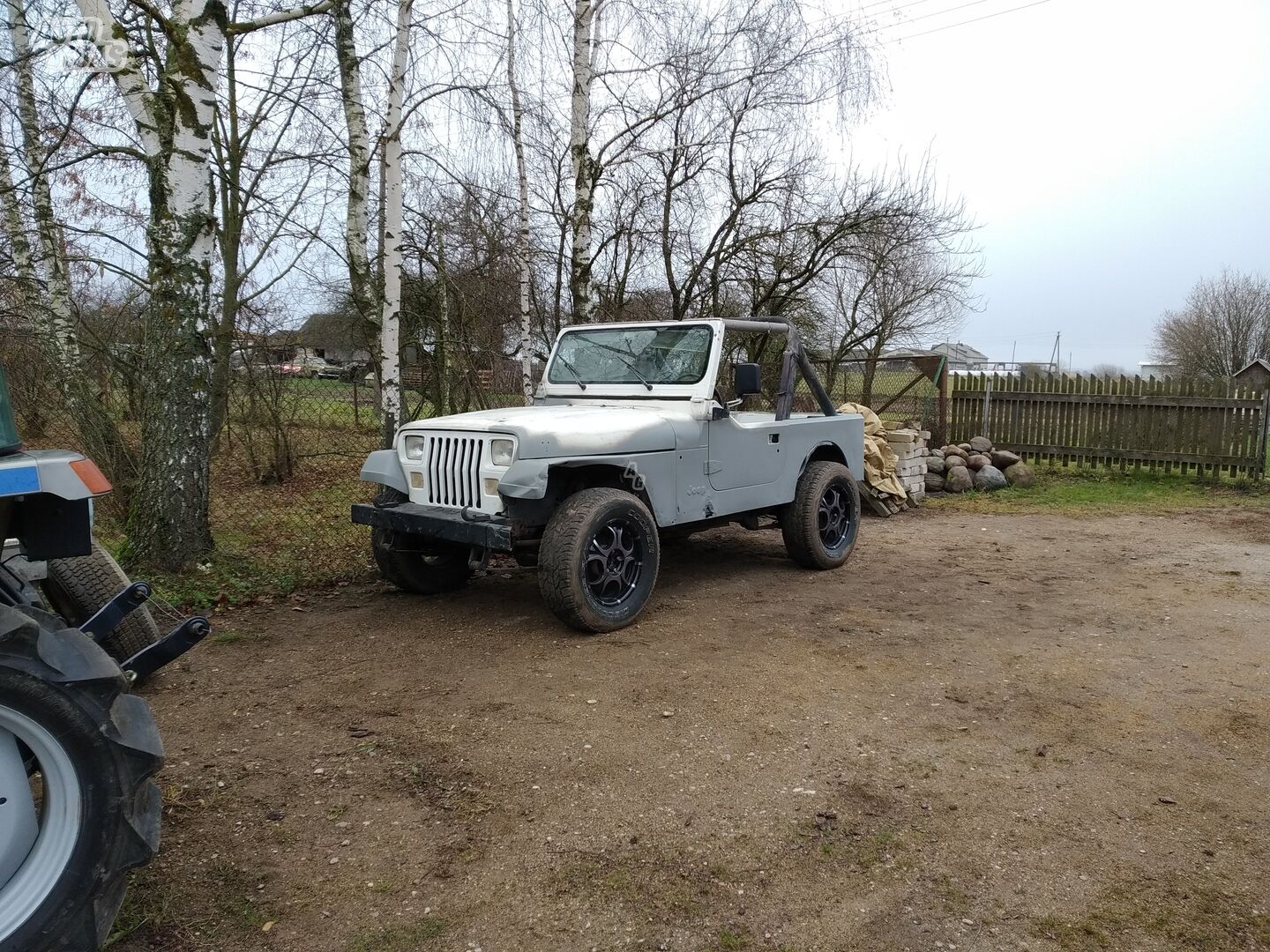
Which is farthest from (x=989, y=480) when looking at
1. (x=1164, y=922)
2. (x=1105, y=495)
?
(x=1164, y=922)

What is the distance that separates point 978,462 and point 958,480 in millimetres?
680

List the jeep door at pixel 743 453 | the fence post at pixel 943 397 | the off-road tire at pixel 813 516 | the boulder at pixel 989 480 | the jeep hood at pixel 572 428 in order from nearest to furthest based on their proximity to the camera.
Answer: the jeep hood at pixel 572 428
the jeep door at pixel 743 453
the off-road tire at pixel 813 516
the boulder at pixel 989 480
the fence post at pixel 943 397

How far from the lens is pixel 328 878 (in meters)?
2.56

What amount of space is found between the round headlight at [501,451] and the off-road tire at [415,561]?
0.83 meters

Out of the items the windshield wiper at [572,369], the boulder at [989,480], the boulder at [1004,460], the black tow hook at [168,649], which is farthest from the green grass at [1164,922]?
the boulder at [1004,460]

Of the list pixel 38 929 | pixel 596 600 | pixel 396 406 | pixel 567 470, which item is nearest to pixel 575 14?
pixel 396 406

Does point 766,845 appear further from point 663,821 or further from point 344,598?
point 344,598

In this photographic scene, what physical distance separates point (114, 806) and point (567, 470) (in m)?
3.13

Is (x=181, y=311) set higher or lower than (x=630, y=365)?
higher

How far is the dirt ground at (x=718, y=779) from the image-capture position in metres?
2.39

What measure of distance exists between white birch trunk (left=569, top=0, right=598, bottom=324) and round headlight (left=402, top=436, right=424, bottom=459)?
12.8ft

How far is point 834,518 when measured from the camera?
22.7 ft

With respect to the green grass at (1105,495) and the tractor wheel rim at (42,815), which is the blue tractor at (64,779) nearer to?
the tractor wheel rim at (42,815)

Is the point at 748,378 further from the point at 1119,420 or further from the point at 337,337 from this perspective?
the point at 337,337
